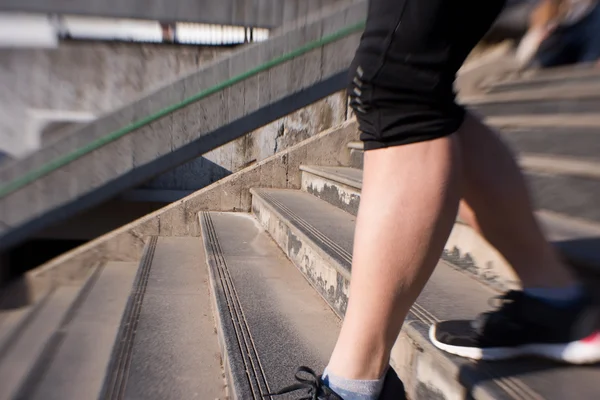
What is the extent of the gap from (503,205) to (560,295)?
0.25 metres

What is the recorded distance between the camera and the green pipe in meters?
2.01

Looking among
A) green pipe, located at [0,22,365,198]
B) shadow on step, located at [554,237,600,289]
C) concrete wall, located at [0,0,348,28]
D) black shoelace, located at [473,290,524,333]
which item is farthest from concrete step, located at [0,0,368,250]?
black shoelace, located at [473,290,524,333]

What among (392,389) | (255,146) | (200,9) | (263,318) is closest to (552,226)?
(392,389)

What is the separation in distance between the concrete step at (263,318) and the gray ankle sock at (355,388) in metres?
0.42

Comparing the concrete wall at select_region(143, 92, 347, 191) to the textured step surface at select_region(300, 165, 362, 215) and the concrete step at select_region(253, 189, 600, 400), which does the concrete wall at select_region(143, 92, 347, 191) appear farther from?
the concrete step at select_region(253, 189, 600, 400)

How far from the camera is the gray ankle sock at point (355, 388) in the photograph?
84 cm

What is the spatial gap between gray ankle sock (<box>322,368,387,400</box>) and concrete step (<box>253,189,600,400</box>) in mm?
217

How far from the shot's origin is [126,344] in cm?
162

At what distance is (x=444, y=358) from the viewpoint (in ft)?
3.28

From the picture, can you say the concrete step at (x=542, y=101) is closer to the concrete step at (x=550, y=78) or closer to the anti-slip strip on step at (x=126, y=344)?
the concrete step at (x=550, y=78)

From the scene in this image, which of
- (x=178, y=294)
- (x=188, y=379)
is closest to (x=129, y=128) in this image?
(x=178, y=294)

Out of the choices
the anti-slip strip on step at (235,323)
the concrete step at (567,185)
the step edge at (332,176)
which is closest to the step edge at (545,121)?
the concrete step at (567,185)

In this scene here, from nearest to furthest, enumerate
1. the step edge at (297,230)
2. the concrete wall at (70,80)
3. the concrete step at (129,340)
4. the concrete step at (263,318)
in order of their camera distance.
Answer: the concrete step at (263,318)
the concrete step at (129,340)
the step edge at (297,230)
the concrete wall at (70,80)

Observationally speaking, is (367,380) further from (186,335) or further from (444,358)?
(186,335)
